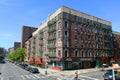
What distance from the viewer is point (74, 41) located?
186 feet

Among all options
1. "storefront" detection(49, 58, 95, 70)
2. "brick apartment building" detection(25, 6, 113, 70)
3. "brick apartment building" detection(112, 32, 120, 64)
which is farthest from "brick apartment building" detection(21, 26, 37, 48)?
"storefront" detection(49, 58, 95, 70)

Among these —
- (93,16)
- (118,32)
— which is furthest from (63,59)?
(118,32)

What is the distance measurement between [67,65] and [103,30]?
24892 millimetres

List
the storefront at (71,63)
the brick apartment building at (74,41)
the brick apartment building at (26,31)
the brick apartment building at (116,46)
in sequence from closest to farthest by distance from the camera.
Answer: the storefront at (71,63), the brick apartment building at (74,41), the brick apartment building at (116,46), the brick apartment building at (26,31)

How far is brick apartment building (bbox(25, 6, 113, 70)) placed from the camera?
178 feet

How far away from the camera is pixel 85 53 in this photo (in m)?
59.5

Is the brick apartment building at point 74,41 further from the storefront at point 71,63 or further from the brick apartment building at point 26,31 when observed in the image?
the brick apartment building at point 26,31

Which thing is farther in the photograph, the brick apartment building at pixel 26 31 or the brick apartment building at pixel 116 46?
the brick apartment building at pixel 26 31

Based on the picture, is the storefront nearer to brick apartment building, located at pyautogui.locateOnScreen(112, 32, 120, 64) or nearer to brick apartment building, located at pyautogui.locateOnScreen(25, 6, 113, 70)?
brick apartment building, located at pyautogui.locateOnScreen(25, 6, 113, 70)

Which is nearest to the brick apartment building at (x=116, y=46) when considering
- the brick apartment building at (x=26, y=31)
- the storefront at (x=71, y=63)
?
the storefront at (x=71, y=63)

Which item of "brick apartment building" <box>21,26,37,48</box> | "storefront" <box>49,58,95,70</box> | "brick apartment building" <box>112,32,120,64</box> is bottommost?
"storefront" <box>49,58,95,70</box>

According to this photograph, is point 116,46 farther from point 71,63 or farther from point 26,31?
point 26,31

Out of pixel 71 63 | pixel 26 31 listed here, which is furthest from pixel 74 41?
pixel 26 31

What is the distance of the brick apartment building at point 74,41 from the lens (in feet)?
178
